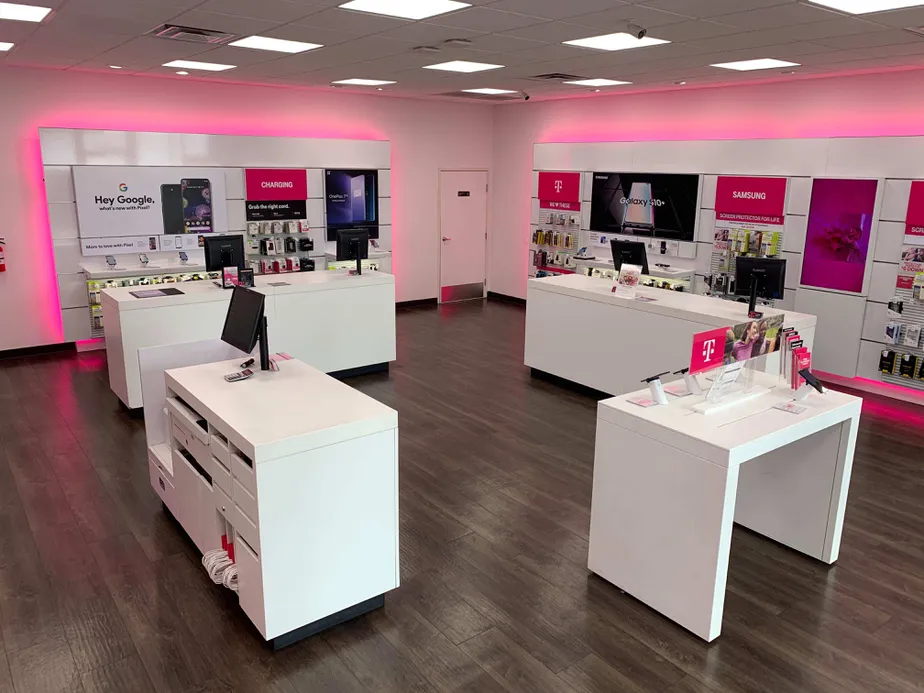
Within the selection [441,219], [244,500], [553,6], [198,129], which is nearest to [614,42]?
[553,6]

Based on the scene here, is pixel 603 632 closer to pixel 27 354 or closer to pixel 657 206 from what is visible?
pixel 657 206

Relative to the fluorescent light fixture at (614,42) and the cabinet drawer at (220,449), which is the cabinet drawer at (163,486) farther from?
the fluorescent light fixture at (614,42)

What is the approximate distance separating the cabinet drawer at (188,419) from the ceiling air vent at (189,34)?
9.60 ft

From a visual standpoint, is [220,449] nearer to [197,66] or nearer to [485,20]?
[485,20]

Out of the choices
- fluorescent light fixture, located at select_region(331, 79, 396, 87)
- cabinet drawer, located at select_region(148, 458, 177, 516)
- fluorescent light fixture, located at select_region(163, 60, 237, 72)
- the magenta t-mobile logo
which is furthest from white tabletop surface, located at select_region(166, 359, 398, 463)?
fluorescent light fixture, located at select_region(331, 79, 396, 87)

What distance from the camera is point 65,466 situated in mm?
5023

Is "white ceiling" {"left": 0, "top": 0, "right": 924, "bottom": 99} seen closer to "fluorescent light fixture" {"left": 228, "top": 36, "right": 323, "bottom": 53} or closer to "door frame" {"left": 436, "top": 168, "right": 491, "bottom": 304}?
"fluorescent light fixture" {"left": 228, "top": 36, "right": 323, "bottom": 53}

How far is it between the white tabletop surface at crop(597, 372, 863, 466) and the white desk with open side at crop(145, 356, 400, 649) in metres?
1.21

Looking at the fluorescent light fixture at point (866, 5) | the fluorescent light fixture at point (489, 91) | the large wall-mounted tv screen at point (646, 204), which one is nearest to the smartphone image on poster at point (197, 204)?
the fluorescent light fixture at point (489, 91)

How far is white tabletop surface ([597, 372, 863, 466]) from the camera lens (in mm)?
3121

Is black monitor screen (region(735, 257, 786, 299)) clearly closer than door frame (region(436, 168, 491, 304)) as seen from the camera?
Yes

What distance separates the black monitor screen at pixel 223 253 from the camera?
637 cm

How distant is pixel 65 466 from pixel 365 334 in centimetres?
307

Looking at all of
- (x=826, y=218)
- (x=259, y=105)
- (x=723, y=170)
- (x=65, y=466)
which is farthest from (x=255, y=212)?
(x=826, y=218)
